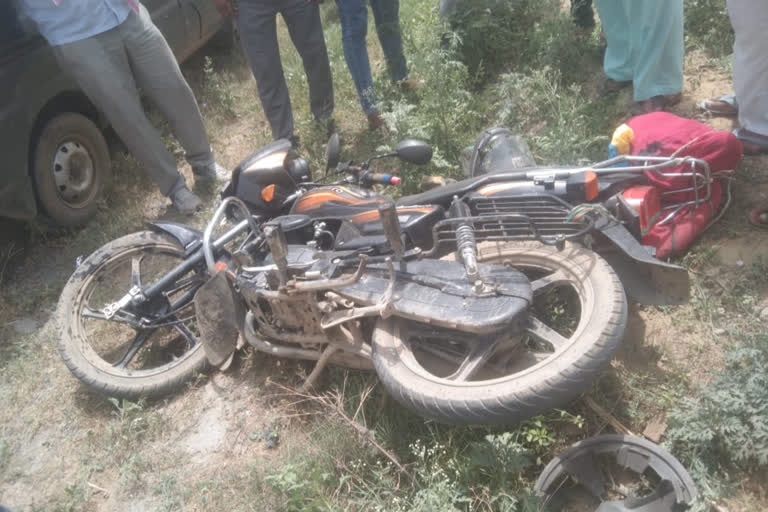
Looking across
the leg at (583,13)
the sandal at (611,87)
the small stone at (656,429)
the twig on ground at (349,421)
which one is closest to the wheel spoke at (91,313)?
the twig on ground at (349,421)

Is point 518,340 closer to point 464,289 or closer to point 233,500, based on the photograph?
point 464,289

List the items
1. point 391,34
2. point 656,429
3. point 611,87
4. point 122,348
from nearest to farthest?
point 656,429 < point 122,348 < point 611,87 < point 391,34

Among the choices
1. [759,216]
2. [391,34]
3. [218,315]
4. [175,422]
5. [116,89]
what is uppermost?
[116,89]

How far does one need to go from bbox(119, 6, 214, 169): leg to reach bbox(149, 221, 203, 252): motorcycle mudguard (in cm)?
149

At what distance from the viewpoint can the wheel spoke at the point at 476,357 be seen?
2266 millimetres

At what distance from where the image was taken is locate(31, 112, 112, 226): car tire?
4344 millimetres

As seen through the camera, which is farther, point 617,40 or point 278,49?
point 278,49

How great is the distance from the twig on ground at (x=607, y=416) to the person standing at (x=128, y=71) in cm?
334

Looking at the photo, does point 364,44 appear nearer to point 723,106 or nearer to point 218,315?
point 723,106

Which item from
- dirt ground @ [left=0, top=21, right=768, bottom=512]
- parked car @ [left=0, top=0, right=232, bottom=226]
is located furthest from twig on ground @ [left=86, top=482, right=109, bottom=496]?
parked car @ [left=0, top=0, right=232, bottom=226]

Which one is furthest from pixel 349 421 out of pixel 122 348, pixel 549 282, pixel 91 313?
pixel 122 348

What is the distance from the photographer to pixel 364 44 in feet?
15.4

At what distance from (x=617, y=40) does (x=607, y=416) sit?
2808 millimetres

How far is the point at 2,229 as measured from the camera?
4824mm
